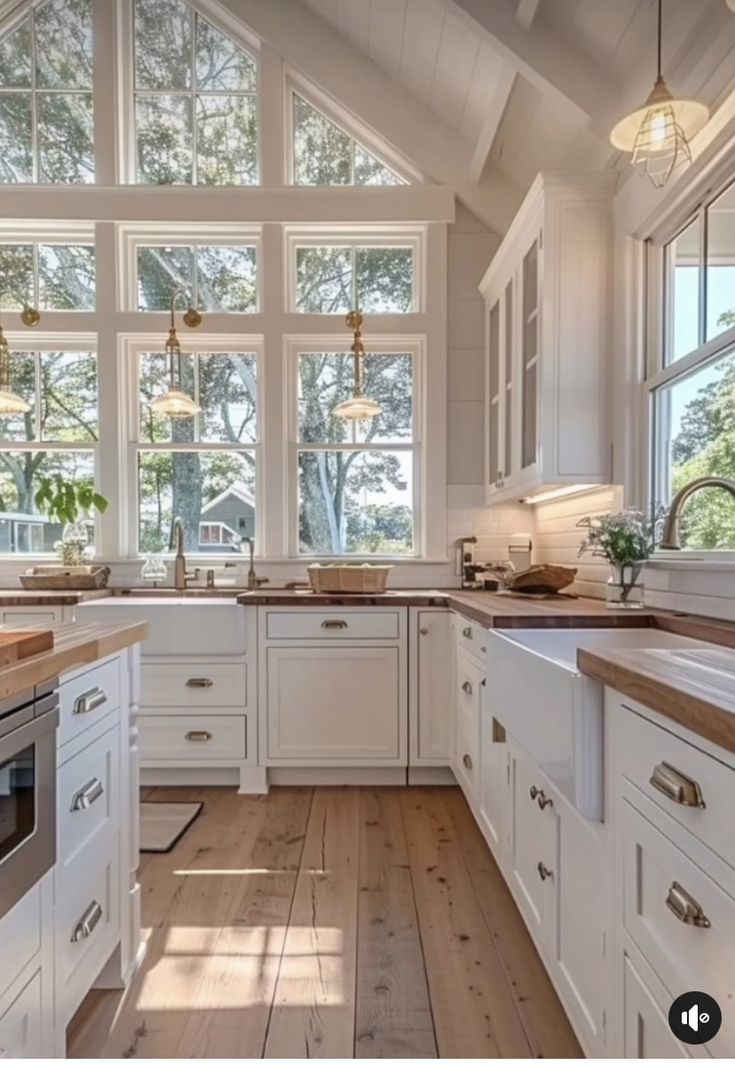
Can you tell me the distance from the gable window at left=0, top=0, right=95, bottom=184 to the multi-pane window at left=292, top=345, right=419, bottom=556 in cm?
176

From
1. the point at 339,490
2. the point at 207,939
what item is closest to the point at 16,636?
the point at 207,939

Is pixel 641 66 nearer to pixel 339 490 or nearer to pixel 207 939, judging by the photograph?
pixel 339 490

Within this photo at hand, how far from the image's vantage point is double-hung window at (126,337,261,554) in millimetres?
3623

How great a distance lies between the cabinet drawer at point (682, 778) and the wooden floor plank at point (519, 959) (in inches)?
32.7

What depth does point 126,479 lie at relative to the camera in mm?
3605

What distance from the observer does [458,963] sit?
1.67m

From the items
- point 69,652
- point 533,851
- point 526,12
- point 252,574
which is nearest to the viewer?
point 69,652

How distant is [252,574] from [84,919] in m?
2.15

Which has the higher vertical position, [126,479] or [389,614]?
[126,479]

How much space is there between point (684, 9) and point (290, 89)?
7.62 feet

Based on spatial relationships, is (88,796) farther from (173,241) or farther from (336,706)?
(173,241)

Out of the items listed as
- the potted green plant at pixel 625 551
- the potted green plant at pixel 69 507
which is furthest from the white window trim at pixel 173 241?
the potted green plant at pixel 625 551

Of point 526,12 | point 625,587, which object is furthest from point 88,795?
point 526,12

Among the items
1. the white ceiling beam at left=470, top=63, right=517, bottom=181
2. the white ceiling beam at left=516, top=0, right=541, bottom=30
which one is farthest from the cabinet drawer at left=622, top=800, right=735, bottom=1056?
the white ceiling beam at left=470, top=63, right=517, bottom=181
